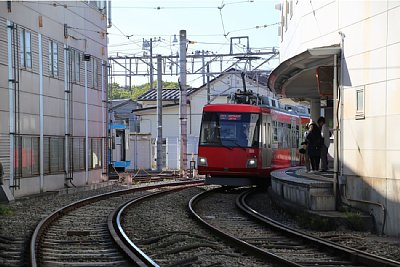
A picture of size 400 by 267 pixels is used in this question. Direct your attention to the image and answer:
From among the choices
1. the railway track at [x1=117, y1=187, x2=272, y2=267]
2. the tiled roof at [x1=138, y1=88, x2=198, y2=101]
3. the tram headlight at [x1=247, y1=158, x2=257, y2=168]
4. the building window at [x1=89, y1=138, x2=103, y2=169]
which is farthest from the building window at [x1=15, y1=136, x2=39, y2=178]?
the tiled roof at [x1=138, y1=88, x2=198, y2=101]

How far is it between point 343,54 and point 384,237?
414 cm

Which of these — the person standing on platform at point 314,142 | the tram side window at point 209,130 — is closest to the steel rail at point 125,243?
the person standing on platform at point 314,142

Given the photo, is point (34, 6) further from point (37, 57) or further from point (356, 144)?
point (356, 144)

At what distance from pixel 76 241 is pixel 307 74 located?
1001cm

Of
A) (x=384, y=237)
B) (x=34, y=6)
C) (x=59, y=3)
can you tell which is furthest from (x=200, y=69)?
(x=384, y=237)

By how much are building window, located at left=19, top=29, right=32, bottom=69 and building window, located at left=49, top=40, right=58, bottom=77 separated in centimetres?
191

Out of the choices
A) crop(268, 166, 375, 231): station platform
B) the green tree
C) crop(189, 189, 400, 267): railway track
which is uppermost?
the green tree

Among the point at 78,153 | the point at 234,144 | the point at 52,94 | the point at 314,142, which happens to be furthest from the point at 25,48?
the point at 314,142

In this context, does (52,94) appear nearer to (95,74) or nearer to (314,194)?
(95,74)

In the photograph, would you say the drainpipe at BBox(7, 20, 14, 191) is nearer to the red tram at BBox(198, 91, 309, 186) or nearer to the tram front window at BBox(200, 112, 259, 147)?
the red tram at BBox(198, 91, 309, 186)

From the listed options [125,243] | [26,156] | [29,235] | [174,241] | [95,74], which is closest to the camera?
[125,243]

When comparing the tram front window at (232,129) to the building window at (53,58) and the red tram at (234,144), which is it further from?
the building window at (53,58)

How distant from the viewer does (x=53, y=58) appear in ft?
78.9

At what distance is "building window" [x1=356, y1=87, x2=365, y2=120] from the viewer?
12.8 m
